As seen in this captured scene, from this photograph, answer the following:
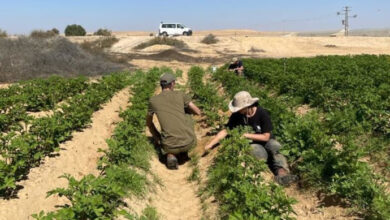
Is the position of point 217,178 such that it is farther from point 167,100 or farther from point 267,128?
point 167,100

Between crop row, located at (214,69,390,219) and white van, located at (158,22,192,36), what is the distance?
1679 inches

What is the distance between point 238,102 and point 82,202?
2.84 m

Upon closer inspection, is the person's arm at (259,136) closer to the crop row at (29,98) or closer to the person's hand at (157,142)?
the person's hand at (157,142)

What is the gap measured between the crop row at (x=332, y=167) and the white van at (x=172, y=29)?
140ft

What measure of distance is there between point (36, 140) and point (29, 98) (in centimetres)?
343

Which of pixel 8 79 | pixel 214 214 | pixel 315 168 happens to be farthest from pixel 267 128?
pixel 8 79

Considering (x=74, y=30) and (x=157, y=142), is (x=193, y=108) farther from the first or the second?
(x=74, y=30)

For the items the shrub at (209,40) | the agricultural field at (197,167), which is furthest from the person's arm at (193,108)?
the shrub at (209,40)

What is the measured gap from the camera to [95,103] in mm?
9422

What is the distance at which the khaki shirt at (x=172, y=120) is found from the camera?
6.69 m

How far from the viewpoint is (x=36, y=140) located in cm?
587

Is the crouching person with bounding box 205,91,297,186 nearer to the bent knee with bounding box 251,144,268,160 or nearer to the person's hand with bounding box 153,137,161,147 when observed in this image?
the bent knee with bounding box 251,144,268,160

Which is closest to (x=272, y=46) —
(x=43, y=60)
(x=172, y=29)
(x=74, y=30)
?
(x=172, y=29)

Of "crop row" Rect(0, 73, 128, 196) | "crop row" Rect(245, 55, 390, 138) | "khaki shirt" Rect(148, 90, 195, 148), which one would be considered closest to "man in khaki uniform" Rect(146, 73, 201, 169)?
"khaki shirt" Rect(148, 90, 195, 148)
